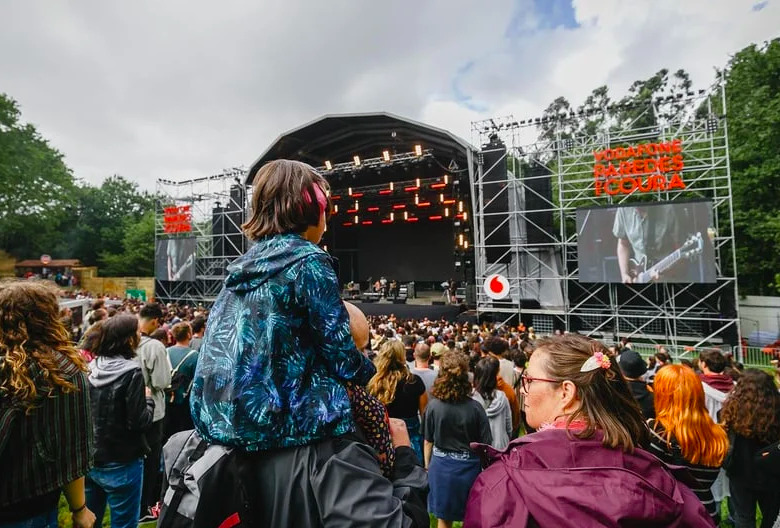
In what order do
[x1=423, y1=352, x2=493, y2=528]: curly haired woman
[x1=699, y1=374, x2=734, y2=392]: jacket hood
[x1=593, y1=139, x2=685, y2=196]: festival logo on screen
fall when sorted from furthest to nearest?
1. [x1=593, y1=139, x2=685, y2=196]: festival logo on screen
2. [x1=699, y1=374, x2=734, y2=392]: jacket hood
3. [x1=423, y1=352, x2=493, y2=528]: curly haired woman

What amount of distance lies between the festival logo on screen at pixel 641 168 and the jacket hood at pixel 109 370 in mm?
13337

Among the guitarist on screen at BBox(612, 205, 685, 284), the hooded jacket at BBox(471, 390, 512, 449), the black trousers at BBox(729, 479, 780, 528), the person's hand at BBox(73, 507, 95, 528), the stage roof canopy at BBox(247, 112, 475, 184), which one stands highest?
the stage roof canopy at BBox(247, 112, 475, 184)

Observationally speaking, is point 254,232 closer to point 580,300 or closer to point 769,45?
point 580,300

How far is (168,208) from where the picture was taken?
21.1 m

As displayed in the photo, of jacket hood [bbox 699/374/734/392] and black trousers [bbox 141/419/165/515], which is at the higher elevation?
jacket hood [bbox 699/374/734/392]

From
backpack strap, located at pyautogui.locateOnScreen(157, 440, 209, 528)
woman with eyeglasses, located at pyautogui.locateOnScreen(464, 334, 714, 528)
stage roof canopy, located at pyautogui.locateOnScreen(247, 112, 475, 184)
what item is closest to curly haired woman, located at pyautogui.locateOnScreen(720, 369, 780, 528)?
woman with eyeglasses, located at pyautogui.locateOnScreen(464, 334, 714, 528)

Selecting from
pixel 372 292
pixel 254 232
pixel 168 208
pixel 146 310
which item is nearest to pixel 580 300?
pixel 372 292

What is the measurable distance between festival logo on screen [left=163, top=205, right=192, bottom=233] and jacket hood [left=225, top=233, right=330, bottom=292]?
2235 cm

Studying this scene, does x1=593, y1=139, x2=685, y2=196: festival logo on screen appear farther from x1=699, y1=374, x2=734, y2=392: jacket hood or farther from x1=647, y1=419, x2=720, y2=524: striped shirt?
x1=647, y1=419, x2=720, y2=524: striped shirt

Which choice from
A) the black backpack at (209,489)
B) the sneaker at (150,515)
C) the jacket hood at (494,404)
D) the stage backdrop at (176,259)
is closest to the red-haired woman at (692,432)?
the jacket hood at (494,404)

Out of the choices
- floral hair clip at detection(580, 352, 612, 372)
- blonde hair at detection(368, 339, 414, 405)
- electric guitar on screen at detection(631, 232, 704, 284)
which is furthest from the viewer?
electric guitar on screen at detection(631, 232, 704, 284)

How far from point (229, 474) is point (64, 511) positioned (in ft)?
12.2

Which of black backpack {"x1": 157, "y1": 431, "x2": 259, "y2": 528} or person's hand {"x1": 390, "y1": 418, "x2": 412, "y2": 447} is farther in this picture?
person's hand {"x1": 390, "y1": 418, "x2": 412, "y2": 447}

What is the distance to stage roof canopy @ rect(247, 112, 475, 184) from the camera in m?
14.3
